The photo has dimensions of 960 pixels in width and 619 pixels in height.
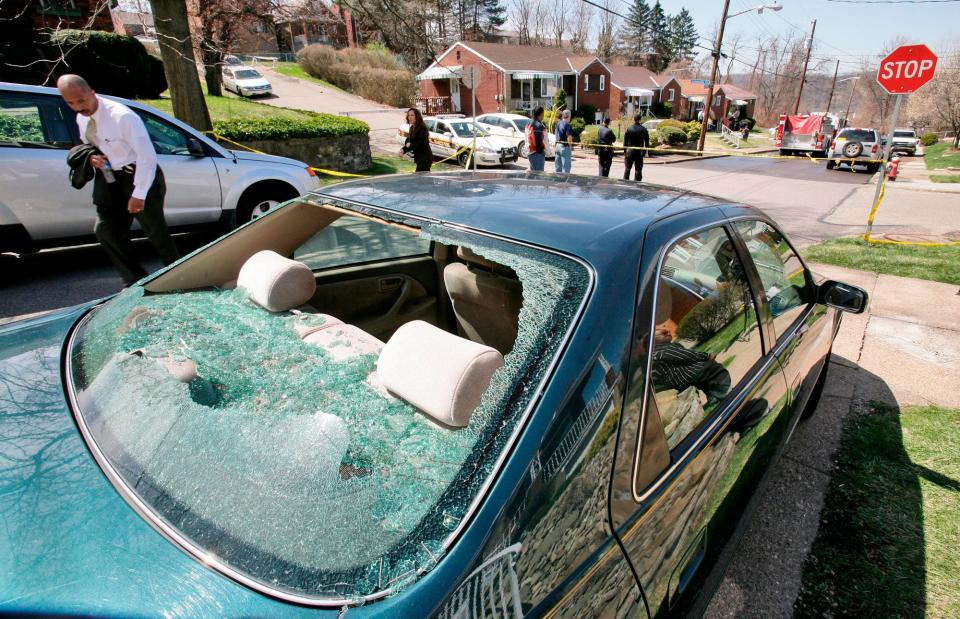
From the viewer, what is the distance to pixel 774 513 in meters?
2.51

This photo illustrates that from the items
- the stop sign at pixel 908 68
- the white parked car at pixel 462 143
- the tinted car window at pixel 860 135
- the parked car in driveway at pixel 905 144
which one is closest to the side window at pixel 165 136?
the stop sign at pixel 908 68

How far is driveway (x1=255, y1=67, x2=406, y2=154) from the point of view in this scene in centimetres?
2506

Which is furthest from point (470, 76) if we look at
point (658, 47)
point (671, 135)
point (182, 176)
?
point (658, 47)

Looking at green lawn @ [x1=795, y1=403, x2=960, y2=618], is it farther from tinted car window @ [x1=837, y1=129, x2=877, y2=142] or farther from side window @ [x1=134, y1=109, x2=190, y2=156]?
tinted car window @ [x1=837, y1=129, x2=877, y2=142]

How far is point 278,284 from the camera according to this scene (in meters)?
2.01

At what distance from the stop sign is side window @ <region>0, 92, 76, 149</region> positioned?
10.3 metres

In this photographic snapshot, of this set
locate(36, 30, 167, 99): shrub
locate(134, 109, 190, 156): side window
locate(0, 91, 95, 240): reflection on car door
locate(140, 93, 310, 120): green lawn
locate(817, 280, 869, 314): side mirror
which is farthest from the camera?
locate(36, 30, 167, 99): shrub

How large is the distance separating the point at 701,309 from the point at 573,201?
23.4 inches

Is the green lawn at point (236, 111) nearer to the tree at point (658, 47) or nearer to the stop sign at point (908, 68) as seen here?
the stop sign at point (908, 68)

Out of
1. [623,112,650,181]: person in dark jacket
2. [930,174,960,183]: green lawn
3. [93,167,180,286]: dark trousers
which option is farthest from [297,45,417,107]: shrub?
[93,167,180,286]: dark trousers

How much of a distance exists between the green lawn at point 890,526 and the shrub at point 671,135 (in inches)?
1103

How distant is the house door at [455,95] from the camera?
41.1m

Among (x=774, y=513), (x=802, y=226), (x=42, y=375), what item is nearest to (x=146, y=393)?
(x=42, y=375)

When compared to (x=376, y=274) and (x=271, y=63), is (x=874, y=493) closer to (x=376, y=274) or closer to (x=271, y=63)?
(x=376, y=274)
